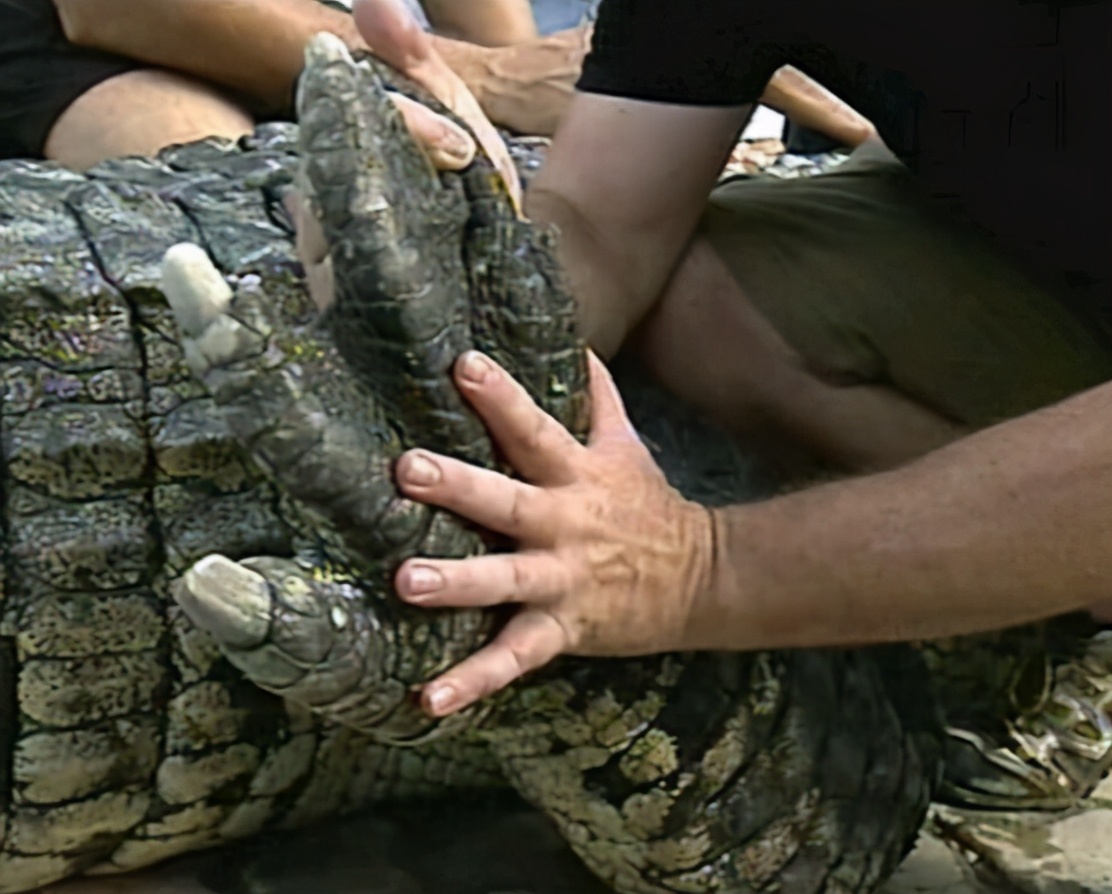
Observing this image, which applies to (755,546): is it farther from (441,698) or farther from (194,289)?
(194,289)

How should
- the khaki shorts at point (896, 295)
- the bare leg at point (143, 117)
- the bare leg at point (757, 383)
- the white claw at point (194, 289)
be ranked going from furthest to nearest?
the bare leg at point (143, 117) < the bare leg at point (757, 383) < the khaki shorts at point (896, 295) < the white claw at point (194, 289)

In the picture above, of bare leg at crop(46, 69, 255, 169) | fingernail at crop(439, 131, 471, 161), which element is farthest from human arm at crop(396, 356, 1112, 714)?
bare leg at crop(46, 69, 255, 169)

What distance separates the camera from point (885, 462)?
82cm

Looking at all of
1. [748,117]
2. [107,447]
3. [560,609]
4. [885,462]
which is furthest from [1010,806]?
[107,447]

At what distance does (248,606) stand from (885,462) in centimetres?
43

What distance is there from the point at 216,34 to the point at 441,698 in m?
0.50

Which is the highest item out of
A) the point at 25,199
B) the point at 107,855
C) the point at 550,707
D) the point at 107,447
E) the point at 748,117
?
the point at 748,117

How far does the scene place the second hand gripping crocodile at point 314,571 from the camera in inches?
26.2

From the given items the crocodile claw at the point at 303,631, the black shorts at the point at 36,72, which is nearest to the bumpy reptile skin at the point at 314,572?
the crocodile claw at the point at 303,631

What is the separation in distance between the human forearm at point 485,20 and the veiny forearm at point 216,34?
0.07m

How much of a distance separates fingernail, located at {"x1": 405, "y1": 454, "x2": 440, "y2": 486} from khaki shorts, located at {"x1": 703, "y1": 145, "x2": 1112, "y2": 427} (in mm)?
276

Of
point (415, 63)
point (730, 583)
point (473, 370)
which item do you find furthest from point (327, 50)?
point (730, 583)

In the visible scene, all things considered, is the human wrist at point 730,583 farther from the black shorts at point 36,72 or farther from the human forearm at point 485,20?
the black shorts at point 36,72

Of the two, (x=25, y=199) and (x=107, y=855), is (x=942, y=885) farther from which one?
(x=25, y=199)
